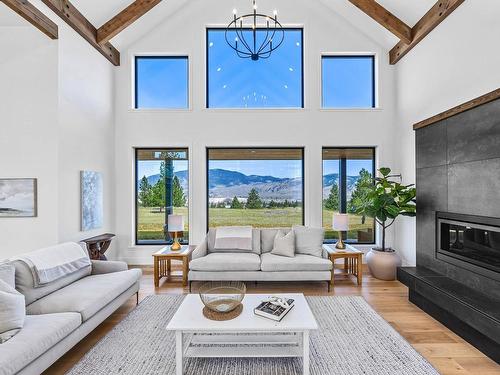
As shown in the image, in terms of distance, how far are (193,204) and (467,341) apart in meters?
4.32

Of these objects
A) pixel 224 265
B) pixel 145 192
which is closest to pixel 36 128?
pixel 145 192

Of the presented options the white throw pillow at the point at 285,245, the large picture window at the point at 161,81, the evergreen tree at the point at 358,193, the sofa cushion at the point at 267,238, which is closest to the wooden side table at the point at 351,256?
the white throw pillow at the point at 285,245

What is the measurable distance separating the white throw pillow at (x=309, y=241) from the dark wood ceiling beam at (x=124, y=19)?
4.31 meters

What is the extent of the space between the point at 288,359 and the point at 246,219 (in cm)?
330

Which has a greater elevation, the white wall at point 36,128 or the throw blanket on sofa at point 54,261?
the white wall at point 36,128

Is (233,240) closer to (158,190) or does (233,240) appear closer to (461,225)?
(158,190)

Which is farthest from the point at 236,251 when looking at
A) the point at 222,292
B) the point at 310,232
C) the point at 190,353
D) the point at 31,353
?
the point at 31,353

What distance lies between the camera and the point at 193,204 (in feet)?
17.7

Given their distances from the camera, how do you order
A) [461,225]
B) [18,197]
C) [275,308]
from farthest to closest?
[18,197]
[461,225]
[275,308]

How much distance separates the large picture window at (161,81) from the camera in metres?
5.51

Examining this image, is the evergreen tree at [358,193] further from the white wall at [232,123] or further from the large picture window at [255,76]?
the large picture window at [255,76]

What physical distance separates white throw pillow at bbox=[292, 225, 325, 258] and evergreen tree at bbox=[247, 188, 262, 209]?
1.26 m

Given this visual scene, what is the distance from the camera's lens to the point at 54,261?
2920 millimetres

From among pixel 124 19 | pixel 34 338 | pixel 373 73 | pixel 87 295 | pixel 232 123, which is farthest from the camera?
pixel 373 73
